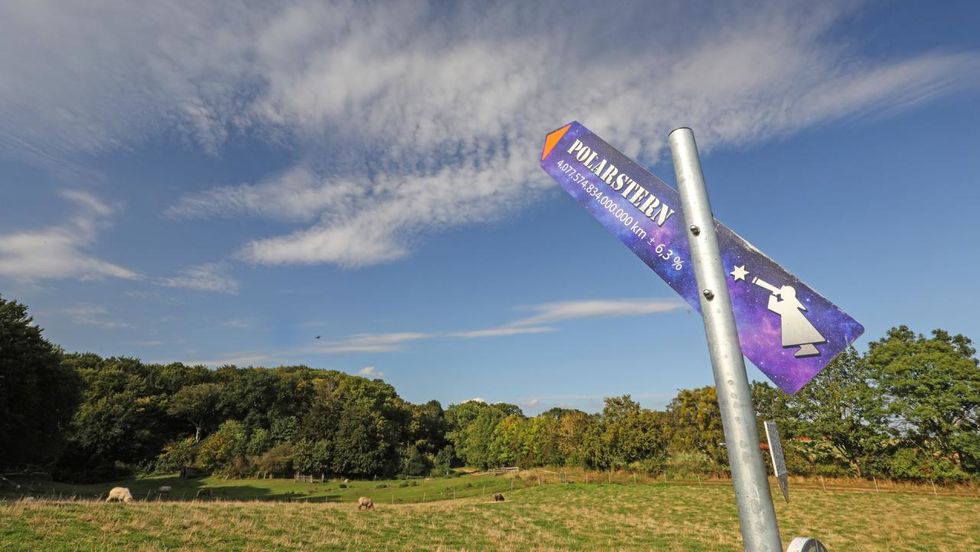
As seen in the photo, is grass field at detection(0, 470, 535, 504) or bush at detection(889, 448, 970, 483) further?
grass field at detection(0, 470, 535, 504)

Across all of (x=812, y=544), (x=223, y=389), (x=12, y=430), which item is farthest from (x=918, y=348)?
(x=223, y=389)

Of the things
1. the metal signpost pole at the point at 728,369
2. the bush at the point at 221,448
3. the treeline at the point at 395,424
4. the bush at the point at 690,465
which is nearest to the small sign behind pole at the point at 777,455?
the metal signpost pole at the point at 728,369

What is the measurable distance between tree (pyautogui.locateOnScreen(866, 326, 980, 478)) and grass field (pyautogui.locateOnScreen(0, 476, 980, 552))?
5378 mm

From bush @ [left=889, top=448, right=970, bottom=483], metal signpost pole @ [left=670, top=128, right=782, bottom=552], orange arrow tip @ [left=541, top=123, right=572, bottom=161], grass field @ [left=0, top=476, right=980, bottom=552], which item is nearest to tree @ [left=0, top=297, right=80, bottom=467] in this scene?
grass field @ [left=0, top=476, right=980, bottom=552]

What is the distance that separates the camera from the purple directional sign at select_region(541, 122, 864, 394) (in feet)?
8.00

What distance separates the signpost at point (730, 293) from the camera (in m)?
2.06

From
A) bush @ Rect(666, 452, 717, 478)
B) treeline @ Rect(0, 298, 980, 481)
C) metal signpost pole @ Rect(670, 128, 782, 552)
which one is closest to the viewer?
metal signpost pole @ Rect(670, 128, 782, 552)

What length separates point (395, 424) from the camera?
78875mm

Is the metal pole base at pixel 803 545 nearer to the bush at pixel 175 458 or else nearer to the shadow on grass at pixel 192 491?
the shadow on grass at pixel 192 491

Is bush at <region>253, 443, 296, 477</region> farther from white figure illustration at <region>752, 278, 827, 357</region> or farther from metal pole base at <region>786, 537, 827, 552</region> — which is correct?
white figure illustration at <region>752, 278, 827, 357</region>

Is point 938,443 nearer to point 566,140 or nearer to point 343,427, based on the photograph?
point 566,140

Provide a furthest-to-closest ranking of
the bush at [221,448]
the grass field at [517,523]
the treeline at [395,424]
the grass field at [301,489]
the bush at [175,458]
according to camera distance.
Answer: the bush at [175,458] < the bush at [221,448] < the grass field at [301,489] < the treeline at [395,424] < the grass field at [517,523]

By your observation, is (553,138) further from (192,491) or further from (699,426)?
(192,491)

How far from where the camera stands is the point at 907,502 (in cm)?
3262
